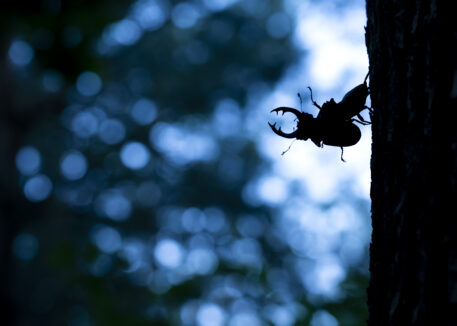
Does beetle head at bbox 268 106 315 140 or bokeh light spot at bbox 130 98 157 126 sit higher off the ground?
bokeh light spot at bbox 130 98 157 126

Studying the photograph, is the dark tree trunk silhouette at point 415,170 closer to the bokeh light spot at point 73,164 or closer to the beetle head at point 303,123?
the beetle head at point 303,123

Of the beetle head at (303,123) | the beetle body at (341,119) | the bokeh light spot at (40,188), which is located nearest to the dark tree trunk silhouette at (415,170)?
the beetle body at (341,119)

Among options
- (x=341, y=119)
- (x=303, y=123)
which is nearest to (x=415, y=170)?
(x=341, y=119)

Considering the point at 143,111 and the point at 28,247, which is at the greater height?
the point at 143,111

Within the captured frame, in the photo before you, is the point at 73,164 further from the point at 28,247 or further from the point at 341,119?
the point at 341,119

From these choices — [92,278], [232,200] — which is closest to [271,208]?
[232,200]

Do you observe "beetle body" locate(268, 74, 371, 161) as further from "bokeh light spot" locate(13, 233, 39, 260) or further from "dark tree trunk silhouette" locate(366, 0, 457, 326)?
"bokeh light spot" locate(13, 233, 39, 260)

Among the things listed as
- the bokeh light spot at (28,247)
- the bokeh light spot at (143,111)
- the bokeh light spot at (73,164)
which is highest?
the bokeh light spot at (143,111)

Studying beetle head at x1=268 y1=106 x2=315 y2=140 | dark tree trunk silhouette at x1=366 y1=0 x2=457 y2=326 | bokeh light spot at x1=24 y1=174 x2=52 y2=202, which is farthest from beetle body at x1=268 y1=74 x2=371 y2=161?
bokeh light spot at x1=24 y1=174 x2=52 y2=202
